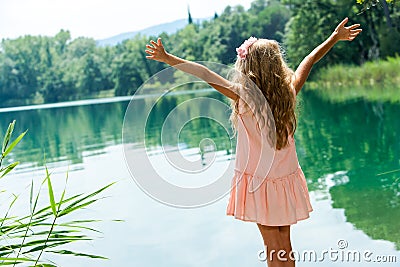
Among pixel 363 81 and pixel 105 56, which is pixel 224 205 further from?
pixel 105 56

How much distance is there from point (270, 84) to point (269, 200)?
1.42 feet

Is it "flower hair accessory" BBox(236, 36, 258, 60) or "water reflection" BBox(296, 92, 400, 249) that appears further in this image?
"water reflection" BBox(296, 92, 400, 249)

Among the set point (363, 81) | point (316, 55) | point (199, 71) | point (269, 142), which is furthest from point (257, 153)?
point (363, 81)

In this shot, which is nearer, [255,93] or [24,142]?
[255,93]

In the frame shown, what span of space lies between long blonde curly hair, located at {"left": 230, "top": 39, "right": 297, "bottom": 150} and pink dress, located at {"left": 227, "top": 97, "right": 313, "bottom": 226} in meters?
0.05

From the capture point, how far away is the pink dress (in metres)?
2.36

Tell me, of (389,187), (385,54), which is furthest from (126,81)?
(389,187)

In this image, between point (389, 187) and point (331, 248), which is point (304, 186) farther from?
point (389, 187)

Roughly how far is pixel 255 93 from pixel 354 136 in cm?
729

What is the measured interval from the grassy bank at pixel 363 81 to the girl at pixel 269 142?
470 inches

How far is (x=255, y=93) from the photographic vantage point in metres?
2.41

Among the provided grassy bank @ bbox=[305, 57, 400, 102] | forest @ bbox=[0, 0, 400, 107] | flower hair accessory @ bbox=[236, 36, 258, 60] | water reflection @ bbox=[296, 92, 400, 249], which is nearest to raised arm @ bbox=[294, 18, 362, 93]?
flower hair accessory @ bbox=[236, 36, 258, 60]

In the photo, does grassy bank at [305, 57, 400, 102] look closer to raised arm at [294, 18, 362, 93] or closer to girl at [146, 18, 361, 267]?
raised arm at [294, 18, 362, 93]

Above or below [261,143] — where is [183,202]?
below
